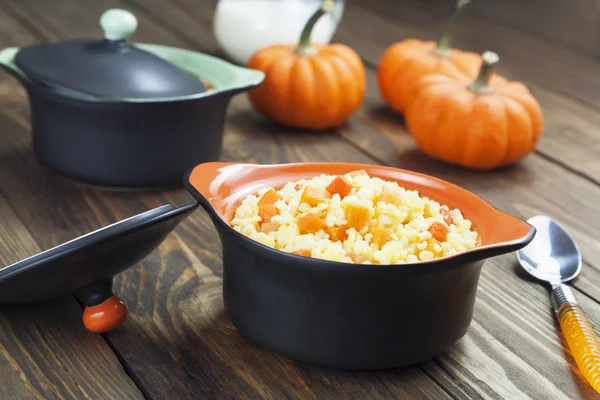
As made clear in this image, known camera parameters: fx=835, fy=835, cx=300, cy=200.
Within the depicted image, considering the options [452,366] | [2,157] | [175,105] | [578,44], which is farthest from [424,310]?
[578,44]

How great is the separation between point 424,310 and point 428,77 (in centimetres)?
97

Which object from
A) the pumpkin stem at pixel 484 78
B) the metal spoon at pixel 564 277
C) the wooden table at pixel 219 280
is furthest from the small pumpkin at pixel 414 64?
the metal spoon at pixel 564 277

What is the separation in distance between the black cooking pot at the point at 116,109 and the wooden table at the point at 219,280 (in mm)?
57

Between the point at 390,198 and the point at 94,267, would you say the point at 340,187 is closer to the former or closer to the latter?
the point at 390,198

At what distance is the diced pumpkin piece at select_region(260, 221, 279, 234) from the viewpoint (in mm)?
1096

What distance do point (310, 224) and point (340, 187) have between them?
0.10 meters

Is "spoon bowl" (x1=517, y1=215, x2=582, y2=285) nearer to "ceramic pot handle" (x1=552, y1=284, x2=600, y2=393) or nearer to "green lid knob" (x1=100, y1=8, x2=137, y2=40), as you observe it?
"ceramic pot handle" (x1=552, y1=284, x2=600, y2=393)

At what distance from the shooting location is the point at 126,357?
3.56 feet

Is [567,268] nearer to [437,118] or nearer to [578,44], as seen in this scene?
[437,118]

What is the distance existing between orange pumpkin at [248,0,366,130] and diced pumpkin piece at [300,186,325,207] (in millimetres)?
813

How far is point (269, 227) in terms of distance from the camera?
1.10 metres

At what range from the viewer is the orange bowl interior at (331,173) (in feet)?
3.63

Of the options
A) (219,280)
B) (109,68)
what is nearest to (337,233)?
(219,280)

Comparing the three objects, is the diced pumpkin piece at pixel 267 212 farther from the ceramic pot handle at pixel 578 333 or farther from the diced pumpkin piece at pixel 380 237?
the ceramic pot handle at pixel 578 333
